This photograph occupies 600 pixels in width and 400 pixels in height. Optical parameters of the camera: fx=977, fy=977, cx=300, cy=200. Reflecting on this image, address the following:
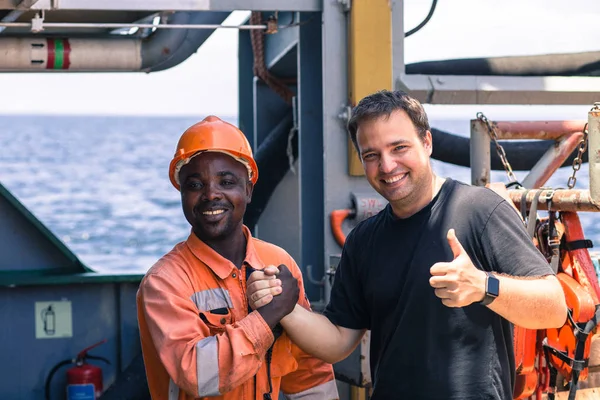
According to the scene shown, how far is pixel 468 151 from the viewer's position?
6.13m

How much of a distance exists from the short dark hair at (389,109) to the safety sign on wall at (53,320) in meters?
3.15

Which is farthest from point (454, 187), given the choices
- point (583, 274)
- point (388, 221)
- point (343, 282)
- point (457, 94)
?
point (457, 94)

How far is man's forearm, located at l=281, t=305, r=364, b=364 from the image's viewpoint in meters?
2.95

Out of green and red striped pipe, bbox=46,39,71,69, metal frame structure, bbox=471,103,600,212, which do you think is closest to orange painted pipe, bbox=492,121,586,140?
metal frame structure, bbox=471,103,600,212

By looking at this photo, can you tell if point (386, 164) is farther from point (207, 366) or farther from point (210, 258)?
Result: point (207, 366)

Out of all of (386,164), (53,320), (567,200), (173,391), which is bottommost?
(53,320)

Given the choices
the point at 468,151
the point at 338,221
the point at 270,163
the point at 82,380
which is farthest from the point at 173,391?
the point at 468,151

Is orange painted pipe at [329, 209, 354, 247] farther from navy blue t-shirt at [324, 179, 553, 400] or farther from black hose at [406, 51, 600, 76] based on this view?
navy blue t-shirt at [324, 179, 553, 400]

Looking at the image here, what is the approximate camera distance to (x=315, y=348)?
9.82 feet

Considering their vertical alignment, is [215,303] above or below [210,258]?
below

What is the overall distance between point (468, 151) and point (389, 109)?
11.1 ft

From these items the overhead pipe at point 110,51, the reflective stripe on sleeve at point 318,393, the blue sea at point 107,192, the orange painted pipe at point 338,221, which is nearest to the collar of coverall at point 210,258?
the reflective stripe on sleeve at point 318,393

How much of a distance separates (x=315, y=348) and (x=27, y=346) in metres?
2.95

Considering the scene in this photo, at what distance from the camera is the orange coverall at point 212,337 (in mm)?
2705
